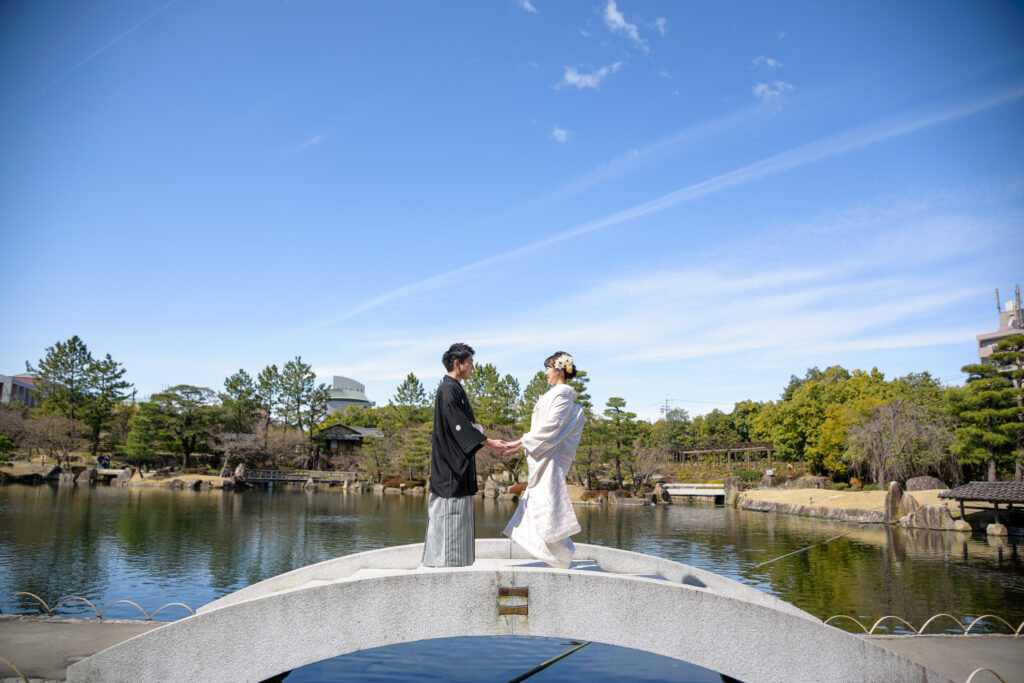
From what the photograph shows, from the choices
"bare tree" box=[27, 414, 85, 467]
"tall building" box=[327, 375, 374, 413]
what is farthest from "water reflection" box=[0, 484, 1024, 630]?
"tall building" box=[327, 375, 374, 413]

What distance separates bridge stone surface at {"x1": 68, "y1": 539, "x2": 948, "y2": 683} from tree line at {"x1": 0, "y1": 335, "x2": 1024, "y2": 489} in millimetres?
26648

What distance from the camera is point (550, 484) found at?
4.66m

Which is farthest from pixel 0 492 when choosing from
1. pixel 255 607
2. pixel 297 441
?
pixel 255 607

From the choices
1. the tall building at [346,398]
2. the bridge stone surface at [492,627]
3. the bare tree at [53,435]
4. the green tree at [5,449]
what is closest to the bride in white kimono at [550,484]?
the bridge stone surface at [492,627]

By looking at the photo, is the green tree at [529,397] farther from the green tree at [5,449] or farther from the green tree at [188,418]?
the green tree at [5,449]

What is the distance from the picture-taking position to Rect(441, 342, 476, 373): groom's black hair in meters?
4.94

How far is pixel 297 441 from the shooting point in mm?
51281

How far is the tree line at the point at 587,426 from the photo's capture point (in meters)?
27.3

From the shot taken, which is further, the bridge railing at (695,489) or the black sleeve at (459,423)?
the bridge railing at (695,489)

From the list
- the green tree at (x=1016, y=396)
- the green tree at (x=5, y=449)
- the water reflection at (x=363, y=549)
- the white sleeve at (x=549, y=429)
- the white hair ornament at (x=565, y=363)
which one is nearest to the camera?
the white sleeve at (x=549, y=429)

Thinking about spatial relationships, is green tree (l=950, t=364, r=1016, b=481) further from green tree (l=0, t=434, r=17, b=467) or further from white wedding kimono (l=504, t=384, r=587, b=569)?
green tree (l=0, t=434, r=17, b=467)

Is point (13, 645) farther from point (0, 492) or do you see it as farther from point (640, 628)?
point (0, 492)

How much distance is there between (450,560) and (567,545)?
902mm

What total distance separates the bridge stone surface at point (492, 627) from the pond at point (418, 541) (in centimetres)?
312
